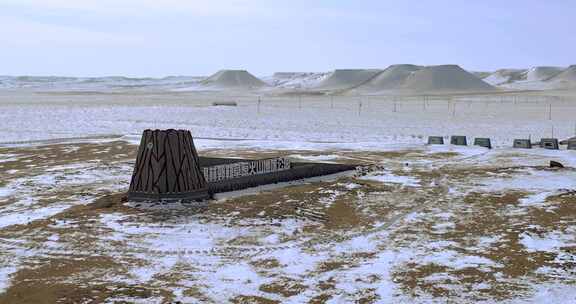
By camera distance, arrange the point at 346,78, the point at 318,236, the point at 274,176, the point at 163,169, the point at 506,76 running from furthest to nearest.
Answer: the point at 506,76
the point at 346,78
the point at 274,176
the point at 163,169
the point at 318,236

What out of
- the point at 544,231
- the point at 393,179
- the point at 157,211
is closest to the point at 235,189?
the point at 157,211

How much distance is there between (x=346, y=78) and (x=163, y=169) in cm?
13913

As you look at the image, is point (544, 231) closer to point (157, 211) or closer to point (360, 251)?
point (360, 251)

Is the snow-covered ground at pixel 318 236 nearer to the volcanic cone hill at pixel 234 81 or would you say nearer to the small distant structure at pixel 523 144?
the small distant structure at pixel 523 144

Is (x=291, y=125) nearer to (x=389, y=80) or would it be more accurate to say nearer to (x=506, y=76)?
(x=389, y=80)

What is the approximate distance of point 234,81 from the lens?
157000mm

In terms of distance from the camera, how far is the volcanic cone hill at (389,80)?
12181 centimetres

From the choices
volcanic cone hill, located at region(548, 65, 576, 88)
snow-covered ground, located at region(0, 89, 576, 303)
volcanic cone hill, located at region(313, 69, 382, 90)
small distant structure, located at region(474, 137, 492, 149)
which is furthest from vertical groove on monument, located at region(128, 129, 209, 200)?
volcanic cone hill, located at region(548, 65, 576, 88)

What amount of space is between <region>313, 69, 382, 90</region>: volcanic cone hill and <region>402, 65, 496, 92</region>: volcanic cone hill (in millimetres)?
19075

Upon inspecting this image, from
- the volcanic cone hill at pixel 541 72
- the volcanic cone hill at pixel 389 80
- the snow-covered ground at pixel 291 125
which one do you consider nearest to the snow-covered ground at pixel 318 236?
the snow-covered ground at pixel 291 125

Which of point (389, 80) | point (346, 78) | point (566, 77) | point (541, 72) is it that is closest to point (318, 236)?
point (389, 80)

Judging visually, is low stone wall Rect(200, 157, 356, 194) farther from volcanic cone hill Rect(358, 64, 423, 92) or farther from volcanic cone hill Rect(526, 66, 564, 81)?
volcanic cone hill Rect(526, 66, 564, 81)

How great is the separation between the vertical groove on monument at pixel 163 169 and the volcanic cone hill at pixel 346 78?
128 m

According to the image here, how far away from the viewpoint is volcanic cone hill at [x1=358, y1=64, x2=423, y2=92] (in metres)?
122
